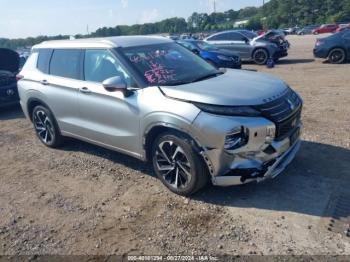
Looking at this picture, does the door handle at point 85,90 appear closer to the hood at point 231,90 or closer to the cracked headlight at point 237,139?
the hood at point 231,90

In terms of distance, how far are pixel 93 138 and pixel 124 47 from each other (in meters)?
1.37

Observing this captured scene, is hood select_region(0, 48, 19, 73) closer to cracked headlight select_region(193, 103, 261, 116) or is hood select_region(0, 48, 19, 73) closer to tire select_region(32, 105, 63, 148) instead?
tire select_region(32, 105, 63, 148)

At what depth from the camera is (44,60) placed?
231 inches

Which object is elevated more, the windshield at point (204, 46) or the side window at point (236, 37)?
the side window at point (236, 37)

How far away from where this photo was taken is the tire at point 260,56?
1578 centimetres

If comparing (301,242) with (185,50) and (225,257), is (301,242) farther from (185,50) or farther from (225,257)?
(185,50)

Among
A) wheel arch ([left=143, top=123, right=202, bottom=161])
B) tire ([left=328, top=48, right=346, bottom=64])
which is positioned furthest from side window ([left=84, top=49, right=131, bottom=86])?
tire ([left=328, top=48, right=346, bottom=64])

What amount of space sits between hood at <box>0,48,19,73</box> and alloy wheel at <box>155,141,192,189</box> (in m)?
7.62

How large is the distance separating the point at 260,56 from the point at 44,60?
39.2ft

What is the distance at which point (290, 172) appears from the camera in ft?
15.1

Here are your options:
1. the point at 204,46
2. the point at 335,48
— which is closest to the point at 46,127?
the point at 204,46

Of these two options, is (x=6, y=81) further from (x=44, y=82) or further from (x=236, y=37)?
(x=236, y=37)

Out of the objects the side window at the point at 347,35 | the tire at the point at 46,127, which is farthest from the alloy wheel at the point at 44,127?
the side window at the point at 347,35

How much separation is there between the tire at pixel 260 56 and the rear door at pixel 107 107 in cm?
1218
